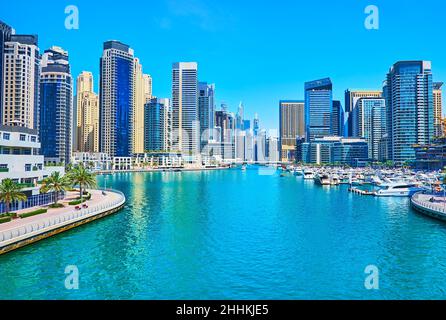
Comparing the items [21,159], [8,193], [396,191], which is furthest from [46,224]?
[396,191]

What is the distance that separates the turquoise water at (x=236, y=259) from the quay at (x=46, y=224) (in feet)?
4.25

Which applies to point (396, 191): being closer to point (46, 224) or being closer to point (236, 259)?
point (236, 259)

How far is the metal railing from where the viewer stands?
138ft

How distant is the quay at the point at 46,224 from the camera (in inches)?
1661

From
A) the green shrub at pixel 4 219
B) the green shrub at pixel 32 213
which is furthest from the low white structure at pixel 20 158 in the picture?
the green shrub at pixel 4 219

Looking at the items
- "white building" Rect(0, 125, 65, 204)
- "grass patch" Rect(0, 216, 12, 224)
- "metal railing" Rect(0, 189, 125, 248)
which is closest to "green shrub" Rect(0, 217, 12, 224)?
"grass patch" Rect(0, 216, 12, 224)

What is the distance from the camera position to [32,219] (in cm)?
5281

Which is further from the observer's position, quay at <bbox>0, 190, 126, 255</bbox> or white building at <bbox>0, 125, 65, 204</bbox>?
white building at <bbox>0, 125, 65, 204</bbox>

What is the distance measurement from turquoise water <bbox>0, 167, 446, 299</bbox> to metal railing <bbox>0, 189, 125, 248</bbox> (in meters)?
1.79

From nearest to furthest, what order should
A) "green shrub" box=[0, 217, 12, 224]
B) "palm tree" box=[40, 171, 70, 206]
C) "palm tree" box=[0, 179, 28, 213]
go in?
"green shrub" box=[0, 217, 12, 224] < "palm tree" box=[0, 179, 28, 213] < "palm tree" box=[40, 171, 70, 206]

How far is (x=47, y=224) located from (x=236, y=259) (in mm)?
28673

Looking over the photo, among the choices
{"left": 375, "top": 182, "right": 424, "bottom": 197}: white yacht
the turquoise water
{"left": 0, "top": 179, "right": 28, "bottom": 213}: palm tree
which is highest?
{"left": 0, "top": 179, "right": 28, "bottom": 213}: palm tree

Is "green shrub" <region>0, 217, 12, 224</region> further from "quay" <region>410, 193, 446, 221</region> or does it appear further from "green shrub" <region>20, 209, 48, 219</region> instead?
"quay" <region>410, 193, 446, 221</region>
